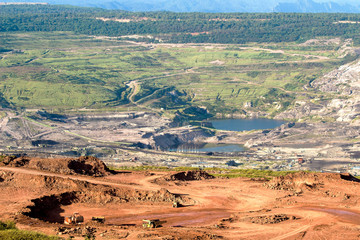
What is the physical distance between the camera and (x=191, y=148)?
137875 mm

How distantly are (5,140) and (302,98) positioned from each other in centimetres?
10068

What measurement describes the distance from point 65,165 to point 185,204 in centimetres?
1737

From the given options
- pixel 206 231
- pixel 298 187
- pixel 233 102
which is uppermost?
pixel 233 102

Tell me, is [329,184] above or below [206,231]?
above

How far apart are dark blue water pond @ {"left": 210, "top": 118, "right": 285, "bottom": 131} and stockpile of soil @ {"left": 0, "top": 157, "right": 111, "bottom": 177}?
10141cm

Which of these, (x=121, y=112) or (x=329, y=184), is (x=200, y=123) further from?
(x=329, y=184)

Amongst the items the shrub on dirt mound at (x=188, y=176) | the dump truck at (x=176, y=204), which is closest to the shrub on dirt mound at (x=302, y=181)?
the shrub on dirt mound at (x=188, y=176)

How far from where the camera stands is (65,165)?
62.1 m

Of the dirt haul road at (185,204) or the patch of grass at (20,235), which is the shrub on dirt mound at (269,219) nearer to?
the dirt haul road at (185,204)

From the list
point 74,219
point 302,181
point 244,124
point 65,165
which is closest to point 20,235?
point 74,219

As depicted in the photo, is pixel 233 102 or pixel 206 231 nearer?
pixel 206 231

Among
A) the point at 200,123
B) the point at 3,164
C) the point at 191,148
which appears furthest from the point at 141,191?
the point at 200,123

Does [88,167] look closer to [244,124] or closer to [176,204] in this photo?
[176,204]

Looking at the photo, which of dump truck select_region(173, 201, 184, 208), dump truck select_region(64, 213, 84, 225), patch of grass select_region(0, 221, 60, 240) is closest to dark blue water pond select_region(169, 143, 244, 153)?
dump truck select_region(173, 201, 184, 208)
